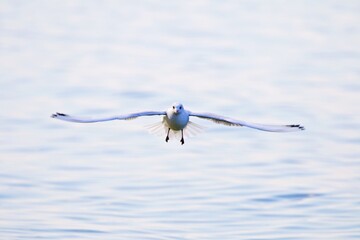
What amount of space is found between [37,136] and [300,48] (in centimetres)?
1137

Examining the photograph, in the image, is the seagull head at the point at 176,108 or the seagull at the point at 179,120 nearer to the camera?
the seagull at the point at 179,120

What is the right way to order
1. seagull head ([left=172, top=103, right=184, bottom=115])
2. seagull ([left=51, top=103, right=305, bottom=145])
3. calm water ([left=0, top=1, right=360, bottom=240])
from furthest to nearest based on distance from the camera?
calm water ([left=0, top=1, right=360, bottom=240]) → seagull head ([left=172, top=103, right=184, bottom=115]) → seagull ([left=51, top=103, right=305, bottom=145])

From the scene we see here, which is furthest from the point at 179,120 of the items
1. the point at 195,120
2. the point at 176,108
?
the point at 195,120

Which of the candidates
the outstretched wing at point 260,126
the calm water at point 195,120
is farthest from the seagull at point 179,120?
the calm water at point 195,120

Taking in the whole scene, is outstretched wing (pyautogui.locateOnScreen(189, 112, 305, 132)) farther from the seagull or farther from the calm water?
the calm water

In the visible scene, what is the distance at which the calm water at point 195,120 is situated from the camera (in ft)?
53.4

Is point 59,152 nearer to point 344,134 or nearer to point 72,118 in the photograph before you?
point 344,134

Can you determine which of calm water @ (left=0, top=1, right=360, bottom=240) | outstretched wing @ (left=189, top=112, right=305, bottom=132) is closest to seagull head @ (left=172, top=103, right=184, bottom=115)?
outstretched wing @ (left=189, top=112, right=305, bottom=132)

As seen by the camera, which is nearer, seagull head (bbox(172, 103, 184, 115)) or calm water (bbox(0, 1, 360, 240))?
seagull head (bbox(172, 103, 184, 115))

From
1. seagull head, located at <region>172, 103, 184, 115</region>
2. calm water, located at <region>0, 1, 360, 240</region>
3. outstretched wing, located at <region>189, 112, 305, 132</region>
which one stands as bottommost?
outstretched wing, located at <region>189, 112, 305, 132</region>

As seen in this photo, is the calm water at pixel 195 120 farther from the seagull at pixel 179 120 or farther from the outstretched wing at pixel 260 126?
the outstretched wing at pixel 260 126

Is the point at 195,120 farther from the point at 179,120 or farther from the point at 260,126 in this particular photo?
the point at 260,126

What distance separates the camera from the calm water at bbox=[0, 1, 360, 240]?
1627 cm

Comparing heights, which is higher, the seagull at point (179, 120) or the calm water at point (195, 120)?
the calm water at point (195, 120)
